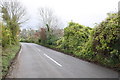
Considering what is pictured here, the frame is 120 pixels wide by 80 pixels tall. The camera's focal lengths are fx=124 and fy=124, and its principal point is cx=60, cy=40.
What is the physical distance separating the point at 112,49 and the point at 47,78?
16.5 feet

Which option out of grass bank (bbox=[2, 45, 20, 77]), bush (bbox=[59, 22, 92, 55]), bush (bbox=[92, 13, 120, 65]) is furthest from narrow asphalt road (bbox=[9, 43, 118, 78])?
bush (bbox=[59, 22, 92, 55])

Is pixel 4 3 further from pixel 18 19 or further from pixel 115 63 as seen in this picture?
pixel 115 63

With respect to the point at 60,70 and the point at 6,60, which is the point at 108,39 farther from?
the point at 6,60

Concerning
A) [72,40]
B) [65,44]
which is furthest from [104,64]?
[65,44]

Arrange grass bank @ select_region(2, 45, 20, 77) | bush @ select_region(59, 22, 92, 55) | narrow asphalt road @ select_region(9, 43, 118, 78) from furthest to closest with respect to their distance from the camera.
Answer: bush @ select_region(59, 22, 92, 55) < grass bank @ select_region(2, 45, 20, 77) < narrow asphalt road @ select_region(9, 43, 118, 78)

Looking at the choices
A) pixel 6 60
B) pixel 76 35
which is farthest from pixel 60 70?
pixel 76 35

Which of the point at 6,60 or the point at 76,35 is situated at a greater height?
the point at 76,35

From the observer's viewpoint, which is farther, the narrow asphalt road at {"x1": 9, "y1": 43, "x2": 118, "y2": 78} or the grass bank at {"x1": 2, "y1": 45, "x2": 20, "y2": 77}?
the grass bank at {"x1": 2, "y1": 45, "x2": 20, "y2": 77}

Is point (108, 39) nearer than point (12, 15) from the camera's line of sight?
Yes

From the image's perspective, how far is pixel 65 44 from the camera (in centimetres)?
2097

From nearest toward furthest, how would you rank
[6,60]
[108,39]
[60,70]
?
[60,70], [108,39], [6,60]

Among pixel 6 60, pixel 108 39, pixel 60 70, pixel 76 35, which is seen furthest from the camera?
pixel 76 35

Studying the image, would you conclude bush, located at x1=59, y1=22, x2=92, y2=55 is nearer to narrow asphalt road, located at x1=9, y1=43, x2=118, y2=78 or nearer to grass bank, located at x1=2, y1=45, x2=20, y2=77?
narrow asphalt road, located at x1=9, y1=43, x2=118, y2=78

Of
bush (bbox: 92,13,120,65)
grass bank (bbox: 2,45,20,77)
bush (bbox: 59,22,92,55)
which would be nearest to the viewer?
grass bank (bbox: 2,45,20,77)
